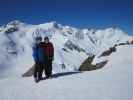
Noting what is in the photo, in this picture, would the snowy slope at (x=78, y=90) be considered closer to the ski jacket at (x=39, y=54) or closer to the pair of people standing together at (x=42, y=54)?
the pair of people standing together at (x=42, y=54)

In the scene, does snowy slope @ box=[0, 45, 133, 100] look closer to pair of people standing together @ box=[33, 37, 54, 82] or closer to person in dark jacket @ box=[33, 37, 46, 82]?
person in dark jacket @ box=[33, 37, 46, 82]

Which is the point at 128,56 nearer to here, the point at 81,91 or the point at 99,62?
the point at 99,62

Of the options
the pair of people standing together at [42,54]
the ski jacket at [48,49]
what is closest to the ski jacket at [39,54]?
the pair of people standing together at [42,54]

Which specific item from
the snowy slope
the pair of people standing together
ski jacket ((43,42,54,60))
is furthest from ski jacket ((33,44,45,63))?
the snowy slope

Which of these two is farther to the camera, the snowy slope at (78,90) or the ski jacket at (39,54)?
the ski jacket at (39,54)

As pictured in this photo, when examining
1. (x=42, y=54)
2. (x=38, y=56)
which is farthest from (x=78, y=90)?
(x=38, y=56)

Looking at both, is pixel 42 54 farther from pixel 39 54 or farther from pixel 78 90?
pixel 78 90

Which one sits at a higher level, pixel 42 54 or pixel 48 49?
pixel 48 49

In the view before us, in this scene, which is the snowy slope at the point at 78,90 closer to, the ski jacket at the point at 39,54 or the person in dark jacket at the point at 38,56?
the person in dark jacket at the point at 38,56

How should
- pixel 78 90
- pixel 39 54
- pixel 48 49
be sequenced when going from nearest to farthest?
pixel 78 90, pixel 39 54, pixel 48 49

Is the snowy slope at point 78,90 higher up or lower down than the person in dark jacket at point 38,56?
lower down

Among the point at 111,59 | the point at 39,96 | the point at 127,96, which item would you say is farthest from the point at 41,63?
the point at 111,59

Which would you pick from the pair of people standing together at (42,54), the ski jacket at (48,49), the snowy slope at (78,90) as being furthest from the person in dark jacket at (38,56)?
the snowy slope at (78,90)

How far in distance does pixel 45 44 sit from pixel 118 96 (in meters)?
7.11
